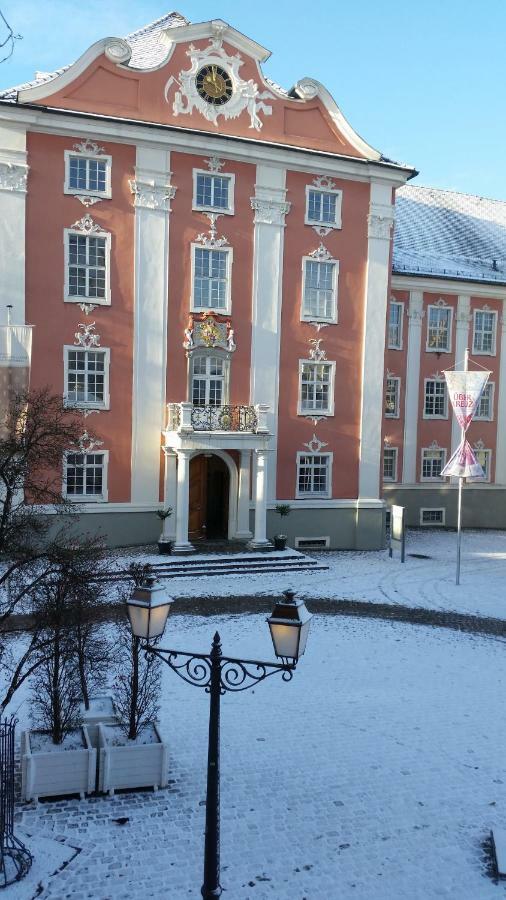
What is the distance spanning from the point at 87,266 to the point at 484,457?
A: 19.9 metres

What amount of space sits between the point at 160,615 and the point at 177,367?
58.6ft

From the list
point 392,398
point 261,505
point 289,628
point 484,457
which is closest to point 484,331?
point 392,398

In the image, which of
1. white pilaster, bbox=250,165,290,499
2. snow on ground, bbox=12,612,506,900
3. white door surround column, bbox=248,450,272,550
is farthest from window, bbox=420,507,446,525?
snow on ground, bbox=12,612,506,900

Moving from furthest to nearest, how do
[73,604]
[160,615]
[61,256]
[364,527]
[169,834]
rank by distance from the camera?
[364,527], [61,256], [73,604], [169,834], [160,615]

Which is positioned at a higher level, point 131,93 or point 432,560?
point 131,93

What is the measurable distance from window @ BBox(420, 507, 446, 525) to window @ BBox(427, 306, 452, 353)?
7108mm

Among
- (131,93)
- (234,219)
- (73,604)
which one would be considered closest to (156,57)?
(131,93)

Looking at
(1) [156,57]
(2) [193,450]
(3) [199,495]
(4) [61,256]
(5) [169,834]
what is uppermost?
(1) [156,57]

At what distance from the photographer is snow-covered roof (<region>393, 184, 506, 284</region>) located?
3312cm

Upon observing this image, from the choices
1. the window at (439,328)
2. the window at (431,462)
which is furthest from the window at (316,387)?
the window at (431,462)

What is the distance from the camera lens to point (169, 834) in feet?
30.0

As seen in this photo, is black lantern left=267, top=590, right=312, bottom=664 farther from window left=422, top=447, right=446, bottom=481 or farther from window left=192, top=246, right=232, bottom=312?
window left=422, top=447, right=446, bottom=481

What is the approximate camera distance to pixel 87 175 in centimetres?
2370

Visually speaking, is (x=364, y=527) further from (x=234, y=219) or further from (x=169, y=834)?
(x=169, y=834)
